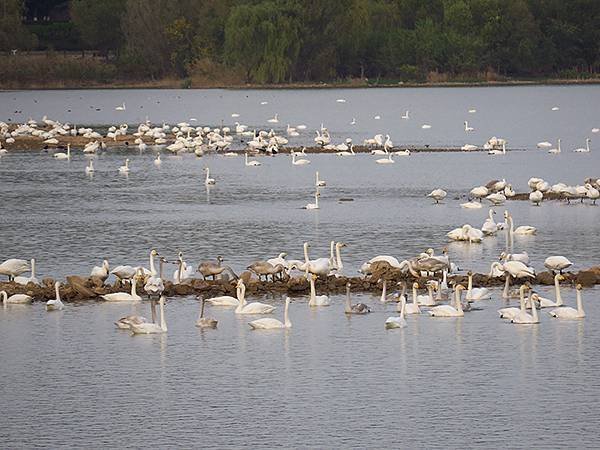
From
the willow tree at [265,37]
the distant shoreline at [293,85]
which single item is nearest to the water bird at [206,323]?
the willow tree at [265,37]

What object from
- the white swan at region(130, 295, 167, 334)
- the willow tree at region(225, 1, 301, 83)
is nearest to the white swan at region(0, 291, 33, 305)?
the white swan at region(130, 295, 167, 334)

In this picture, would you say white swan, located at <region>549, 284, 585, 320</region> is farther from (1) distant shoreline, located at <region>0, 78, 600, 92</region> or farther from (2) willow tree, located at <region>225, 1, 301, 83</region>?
(1) distant shoreline, located at <region>0, 78, 600, 92</region>

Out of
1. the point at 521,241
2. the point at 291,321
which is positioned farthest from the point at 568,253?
the point at 291,321

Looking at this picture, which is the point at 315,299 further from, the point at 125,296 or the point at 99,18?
the point at 99,18

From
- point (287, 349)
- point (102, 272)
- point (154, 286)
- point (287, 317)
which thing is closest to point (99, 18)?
point (102, 272)

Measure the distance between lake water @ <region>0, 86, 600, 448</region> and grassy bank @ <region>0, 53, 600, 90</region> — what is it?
7739cm

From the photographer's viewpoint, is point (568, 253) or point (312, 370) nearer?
point (312, 370)

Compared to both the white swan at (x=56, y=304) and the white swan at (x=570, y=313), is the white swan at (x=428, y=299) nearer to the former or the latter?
the white swan at (x=570, y=313)

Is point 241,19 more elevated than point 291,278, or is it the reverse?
point 241,19

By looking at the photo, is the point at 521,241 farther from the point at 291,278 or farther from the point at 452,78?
the point at 452,78

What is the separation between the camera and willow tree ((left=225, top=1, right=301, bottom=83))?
103 meters

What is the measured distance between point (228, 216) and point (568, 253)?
10.3 meters

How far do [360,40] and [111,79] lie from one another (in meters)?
24.2

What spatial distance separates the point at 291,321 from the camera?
21.2 metres
